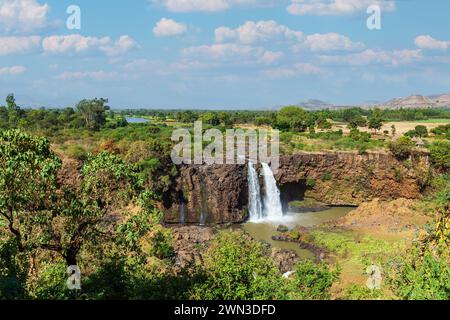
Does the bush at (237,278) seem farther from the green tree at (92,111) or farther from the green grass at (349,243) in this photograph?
the green tree at (92,111)

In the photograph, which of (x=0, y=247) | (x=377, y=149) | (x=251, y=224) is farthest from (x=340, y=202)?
(x=0, y=247)

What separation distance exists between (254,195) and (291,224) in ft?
12.4

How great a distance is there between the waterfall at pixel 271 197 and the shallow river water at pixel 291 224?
83 centimetres

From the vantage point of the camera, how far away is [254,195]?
33.6 m

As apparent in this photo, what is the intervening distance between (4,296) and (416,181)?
112 feet

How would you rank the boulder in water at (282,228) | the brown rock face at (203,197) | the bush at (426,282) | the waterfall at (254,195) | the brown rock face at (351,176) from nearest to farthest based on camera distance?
the bush at (426,282), the boulder in water at (282,228), the brown rock face at (203,197), the waterfall at (254,195), the brown rock face at (351,176)

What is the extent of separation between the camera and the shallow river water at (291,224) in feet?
89.6

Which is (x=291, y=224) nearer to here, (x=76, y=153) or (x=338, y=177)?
(x=338, y=177)

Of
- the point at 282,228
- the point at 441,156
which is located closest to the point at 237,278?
the point at 282,228

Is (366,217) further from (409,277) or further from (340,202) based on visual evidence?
(409,277)

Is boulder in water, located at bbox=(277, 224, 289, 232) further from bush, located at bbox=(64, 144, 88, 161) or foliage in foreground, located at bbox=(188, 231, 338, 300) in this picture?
foliage in foreground, located at bbox=(188, 231, 338, 300)

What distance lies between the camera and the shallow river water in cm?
2730

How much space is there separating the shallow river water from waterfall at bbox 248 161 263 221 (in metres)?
1.01

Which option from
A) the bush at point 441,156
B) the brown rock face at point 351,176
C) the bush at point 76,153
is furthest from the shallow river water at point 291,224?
the bush at point 76,153
